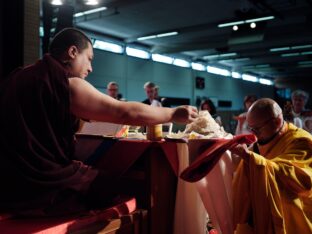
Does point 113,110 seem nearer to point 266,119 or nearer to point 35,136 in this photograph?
point 35,136

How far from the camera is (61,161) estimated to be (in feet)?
4.89

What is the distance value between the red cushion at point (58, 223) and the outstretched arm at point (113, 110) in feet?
1.43

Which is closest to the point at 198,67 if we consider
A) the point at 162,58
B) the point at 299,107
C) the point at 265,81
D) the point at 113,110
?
the point at 162,58

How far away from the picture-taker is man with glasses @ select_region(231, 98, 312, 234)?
6.26 feet

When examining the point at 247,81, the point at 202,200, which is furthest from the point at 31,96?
the point at 247,81

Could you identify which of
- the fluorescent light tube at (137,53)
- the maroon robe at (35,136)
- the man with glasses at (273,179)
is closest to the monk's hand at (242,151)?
Result: the man with glasses at (273,179)

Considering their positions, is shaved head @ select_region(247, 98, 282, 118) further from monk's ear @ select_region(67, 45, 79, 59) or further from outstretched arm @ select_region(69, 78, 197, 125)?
monk's ear @ select_region(67, 45, 79, 59)

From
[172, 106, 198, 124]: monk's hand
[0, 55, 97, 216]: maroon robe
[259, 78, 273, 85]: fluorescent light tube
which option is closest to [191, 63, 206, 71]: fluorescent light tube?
[259, 78, 273, 85]: fluorescent light tube

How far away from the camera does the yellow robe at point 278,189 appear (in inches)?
75.1

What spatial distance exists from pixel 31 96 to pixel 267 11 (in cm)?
847

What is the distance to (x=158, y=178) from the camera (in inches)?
75.8

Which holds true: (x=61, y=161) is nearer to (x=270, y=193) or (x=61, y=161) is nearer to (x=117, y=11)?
(x=270, y=193)

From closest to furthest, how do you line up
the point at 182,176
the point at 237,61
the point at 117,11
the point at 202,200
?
the point at 182,176, the point at 202,200, the point at 117,11, the point at 237,61

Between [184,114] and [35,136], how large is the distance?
0.68m
